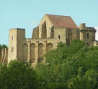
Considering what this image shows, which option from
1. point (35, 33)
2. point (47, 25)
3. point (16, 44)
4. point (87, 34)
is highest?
point (47, 25)

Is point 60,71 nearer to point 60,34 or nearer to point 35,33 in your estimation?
point 60,34

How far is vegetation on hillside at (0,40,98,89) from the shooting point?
2945 inches

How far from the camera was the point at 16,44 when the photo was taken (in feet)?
334

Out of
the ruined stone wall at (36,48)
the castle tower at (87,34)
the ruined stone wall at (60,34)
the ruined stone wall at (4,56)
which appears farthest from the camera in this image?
the ruined stone wall at (4,56)

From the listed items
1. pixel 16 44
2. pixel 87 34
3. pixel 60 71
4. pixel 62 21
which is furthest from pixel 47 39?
pixel 60 71

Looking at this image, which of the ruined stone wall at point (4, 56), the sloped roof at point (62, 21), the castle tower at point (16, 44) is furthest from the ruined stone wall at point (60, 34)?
the ruined stone wall at point (4, 56)

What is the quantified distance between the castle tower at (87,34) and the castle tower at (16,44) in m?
9.55

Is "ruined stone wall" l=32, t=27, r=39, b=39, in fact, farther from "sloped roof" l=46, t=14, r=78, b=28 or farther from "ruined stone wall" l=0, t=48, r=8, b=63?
"ruined stone wall" l=0, t=48, r=8, b=63

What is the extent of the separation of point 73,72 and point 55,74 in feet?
8.41

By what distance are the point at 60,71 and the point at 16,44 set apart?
13.9 meters

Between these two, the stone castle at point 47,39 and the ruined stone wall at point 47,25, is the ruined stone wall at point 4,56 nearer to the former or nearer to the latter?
the stone castle at point 47,39

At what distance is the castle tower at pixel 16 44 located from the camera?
101 metres

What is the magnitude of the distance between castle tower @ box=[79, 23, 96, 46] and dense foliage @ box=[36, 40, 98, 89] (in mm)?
2273

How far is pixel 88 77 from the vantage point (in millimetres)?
85562
